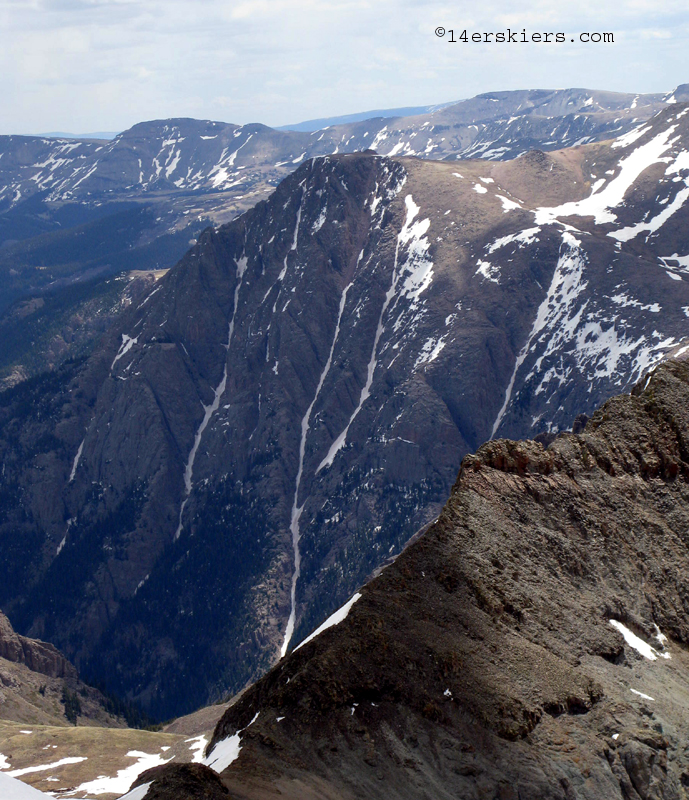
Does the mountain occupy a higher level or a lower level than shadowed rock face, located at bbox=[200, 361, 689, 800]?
lower

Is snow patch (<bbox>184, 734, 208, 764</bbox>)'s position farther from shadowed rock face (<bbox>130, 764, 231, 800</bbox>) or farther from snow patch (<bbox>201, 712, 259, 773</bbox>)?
shadowed rock face (<bbox>130, 764, 231, 800</bbox>)

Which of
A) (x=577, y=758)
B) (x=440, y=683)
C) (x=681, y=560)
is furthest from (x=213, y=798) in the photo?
(x=681, y=560)

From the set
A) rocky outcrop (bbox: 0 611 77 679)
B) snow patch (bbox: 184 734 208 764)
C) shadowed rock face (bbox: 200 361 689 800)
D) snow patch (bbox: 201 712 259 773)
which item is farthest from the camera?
rocky outcrop (bbox: 0 611 77 679)

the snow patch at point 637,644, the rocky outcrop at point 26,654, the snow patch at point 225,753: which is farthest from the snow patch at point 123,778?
the rocky outcrop at point 26,654

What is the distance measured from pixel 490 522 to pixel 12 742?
9385 cm

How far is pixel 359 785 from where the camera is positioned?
147ft

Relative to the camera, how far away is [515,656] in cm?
5459

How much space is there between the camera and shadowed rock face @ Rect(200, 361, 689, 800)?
47.1 metres

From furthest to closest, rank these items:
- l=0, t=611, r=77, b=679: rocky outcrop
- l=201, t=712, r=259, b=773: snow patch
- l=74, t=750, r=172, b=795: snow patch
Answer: l=0, t=611, r=77, b=679: rocky outcrop < l=74, t=750, r=172, b=795: snow patch < l=201, t=712, r=259, b=773: snow patch

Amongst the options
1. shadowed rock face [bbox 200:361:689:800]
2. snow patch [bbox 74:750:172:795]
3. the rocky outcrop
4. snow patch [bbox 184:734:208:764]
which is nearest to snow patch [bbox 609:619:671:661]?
shadowed rock face [bbox 200:361:689:800]

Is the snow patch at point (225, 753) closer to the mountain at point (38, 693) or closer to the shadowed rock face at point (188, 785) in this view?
the shadowed rock face at point (188, 785)

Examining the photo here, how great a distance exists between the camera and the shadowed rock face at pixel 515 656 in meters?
47.1

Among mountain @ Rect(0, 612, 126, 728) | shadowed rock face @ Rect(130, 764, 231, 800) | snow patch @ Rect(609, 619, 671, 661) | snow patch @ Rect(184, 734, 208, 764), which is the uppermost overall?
shadowed rock face @ Rect(130, 764, 231, 800)

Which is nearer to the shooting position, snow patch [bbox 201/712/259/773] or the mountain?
snow patch [bbox 201/712/259/773]
